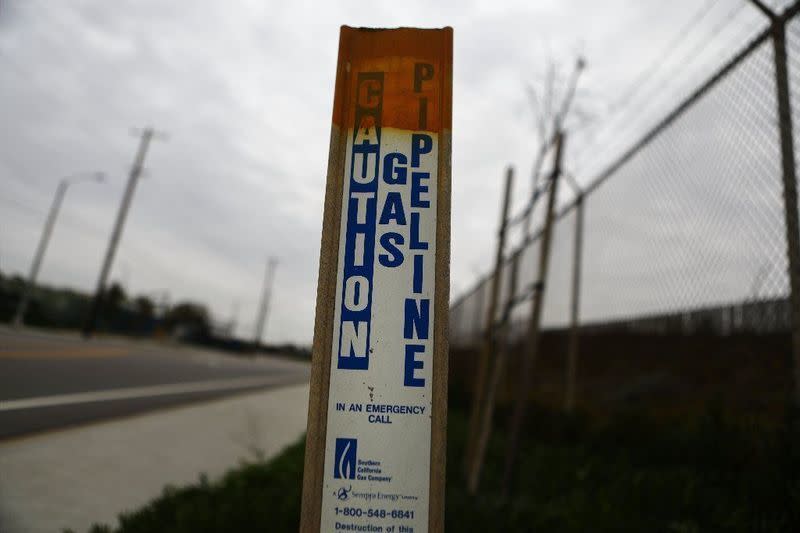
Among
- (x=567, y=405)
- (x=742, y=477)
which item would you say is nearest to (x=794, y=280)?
(x=742, y=477)

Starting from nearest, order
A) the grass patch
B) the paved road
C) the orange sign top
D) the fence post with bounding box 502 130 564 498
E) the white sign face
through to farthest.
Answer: the white sign face, the orange sign top, the grass patch, the fence post with bounding box 502 130 564 498, the paved road

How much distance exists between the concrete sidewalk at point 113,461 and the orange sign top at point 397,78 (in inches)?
102

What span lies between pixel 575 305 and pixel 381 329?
456 centimetres

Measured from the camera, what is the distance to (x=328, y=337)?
5.53ft

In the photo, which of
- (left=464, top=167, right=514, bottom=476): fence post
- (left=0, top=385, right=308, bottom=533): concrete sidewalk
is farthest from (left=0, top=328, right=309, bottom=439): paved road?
(left=464, top=167, right=514, bottom=476): fence post

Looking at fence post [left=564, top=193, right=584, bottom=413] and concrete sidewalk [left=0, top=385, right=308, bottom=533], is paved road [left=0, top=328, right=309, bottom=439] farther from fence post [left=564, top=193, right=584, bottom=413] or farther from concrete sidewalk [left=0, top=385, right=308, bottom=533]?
fence post [left=564, top=193, right=584, bottom=413]

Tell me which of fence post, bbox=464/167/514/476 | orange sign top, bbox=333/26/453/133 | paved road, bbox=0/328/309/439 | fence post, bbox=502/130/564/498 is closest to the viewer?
orange sign top, bbox=333/26/453/133

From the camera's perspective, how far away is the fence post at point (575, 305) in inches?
223

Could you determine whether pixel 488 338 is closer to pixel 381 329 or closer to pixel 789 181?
pixel 789 181

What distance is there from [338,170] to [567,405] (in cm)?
472

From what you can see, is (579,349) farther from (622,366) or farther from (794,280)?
(794,280)

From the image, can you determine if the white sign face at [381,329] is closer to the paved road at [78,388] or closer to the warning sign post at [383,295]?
the warning sign post at [383,295]

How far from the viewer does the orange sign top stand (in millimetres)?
1844

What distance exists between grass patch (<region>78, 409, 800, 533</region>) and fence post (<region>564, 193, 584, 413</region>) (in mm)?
1074
